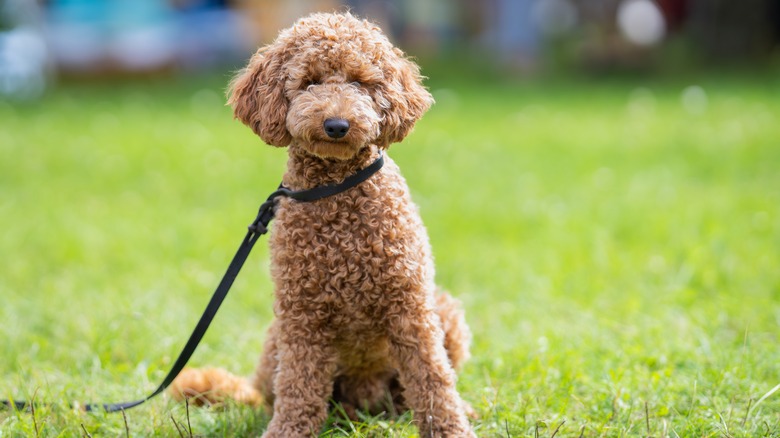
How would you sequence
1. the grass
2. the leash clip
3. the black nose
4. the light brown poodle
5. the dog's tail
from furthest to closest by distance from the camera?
the dog's tail → the grass → the leash clip → the light brown poodle → the black nose

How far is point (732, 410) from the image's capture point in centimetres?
286

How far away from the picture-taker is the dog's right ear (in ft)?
8.36

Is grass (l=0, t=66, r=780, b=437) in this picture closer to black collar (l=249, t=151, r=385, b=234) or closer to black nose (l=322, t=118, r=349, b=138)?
black collar (l=249, t=151, r=385, b=234)

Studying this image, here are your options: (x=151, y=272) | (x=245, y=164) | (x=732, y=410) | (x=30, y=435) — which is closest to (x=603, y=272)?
(x=732, y=410)

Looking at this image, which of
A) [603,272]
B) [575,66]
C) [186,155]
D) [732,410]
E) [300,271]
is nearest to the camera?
[300,271]

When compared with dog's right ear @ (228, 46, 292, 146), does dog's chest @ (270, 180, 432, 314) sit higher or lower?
lower

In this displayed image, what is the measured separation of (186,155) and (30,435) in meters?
5.09

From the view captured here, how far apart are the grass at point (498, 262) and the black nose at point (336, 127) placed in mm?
1005

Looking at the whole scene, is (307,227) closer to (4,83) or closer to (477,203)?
(477,203)

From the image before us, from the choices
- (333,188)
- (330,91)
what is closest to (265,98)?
(330,91)

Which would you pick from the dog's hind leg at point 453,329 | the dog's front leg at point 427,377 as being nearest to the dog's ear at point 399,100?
the dog's front leg at point 427,377

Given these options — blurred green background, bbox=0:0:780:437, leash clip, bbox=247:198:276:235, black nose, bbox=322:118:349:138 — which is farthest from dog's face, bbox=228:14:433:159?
blurred green background, bbox=0:0:780:437

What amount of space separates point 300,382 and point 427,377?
16.4 inches

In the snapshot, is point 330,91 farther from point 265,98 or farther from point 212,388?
point 212,388
